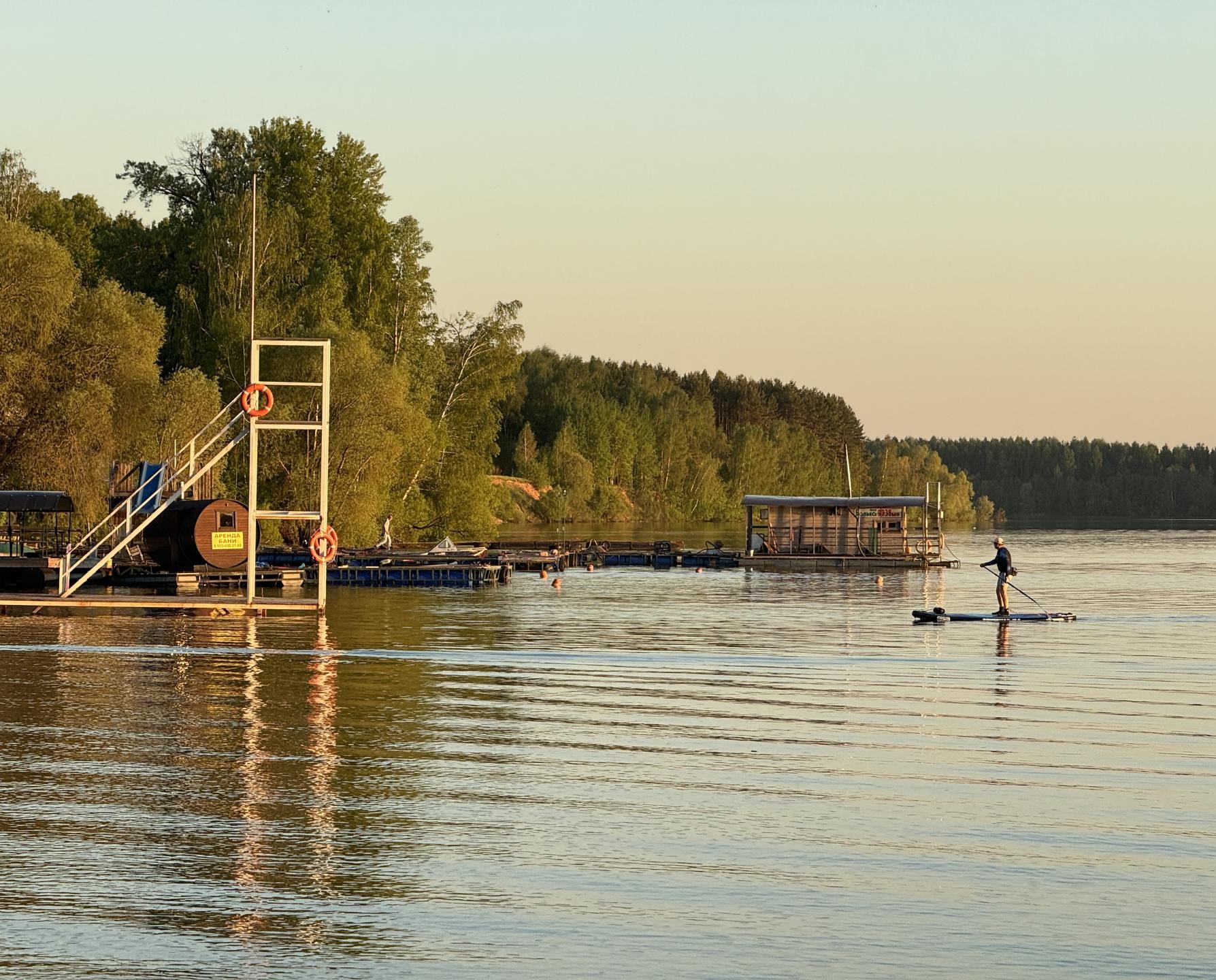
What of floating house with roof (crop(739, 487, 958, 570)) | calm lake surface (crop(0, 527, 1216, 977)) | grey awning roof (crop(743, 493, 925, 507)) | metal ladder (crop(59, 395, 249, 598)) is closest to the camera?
calm lake surface (crop(0, 527, 1216, 977))

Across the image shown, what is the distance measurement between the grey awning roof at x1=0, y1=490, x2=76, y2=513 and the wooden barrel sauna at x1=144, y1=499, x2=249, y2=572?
3.52 metres

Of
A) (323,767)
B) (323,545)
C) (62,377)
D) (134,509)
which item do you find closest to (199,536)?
(134,509)

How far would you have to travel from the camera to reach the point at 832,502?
293 ft

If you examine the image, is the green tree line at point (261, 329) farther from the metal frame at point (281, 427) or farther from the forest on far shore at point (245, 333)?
the metal frame at point (281, 427)

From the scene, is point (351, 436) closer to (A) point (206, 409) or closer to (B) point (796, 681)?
(A) point (206, 409)

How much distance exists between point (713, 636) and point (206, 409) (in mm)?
33251

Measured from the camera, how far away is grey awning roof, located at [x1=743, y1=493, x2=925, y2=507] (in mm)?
88375

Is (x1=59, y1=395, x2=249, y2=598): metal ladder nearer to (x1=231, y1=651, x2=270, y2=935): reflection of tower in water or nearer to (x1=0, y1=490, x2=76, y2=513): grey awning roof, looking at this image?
(x1=0, y1=490, x2=76, y2=513): grey awning roof

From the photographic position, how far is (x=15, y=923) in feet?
37.8

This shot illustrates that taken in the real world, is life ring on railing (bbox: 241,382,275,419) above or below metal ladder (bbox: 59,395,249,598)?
above

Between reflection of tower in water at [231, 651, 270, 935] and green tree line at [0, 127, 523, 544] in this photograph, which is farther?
green tree line at [0, 127, 523, 544]

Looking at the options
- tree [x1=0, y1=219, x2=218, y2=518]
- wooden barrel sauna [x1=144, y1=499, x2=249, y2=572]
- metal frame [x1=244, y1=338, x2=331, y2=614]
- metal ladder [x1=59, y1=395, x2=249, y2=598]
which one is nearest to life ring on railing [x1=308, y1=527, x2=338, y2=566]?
metal frame [x1=244, y1=338, x2=331, y2=614]

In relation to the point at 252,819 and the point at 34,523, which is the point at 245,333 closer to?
the point at 34,523

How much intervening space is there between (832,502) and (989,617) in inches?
1752
